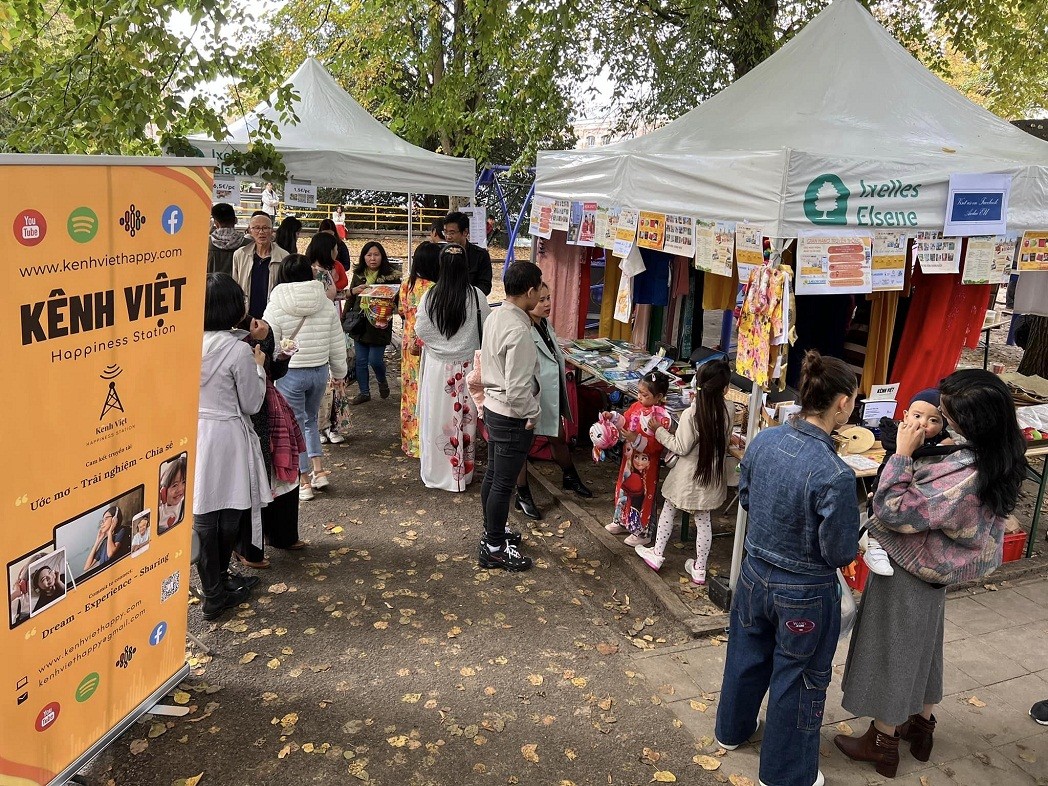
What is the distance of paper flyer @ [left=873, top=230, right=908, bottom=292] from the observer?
12.4 ft

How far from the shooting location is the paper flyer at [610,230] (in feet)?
17.7

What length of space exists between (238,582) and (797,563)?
3080mm

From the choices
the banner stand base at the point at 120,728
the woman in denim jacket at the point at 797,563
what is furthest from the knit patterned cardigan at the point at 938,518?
the banner stand base at the point at 120,728

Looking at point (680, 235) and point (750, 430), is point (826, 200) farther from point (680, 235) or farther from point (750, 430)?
point (750, 430)

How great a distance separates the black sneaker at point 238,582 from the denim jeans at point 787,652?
272 centimetres

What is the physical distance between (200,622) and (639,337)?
4.33 m

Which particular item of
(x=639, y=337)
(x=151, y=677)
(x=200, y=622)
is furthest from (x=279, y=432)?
(x=639, y=337)

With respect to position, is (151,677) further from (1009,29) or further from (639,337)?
(1009,29)

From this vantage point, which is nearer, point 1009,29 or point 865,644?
point 865,644

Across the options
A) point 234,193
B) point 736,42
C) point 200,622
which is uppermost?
point 736,42

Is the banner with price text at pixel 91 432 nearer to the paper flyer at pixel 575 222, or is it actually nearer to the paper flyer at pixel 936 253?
the paper flyer at pixel 936 253

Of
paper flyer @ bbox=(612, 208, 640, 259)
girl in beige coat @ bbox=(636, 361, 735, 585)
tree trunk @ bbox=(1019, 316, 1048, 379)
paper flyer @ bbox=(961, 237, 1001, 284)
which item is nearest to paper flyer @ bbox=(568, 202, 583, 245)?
paper flyer @ bbox=(612, 208, 640, 259)

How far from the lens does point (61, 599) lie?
2.47 m

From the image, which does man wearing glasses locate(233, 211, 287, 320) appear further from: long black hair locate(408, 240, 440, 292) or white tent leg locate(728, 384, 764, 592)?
white tent leg locate(728, 384, 764, 592)
